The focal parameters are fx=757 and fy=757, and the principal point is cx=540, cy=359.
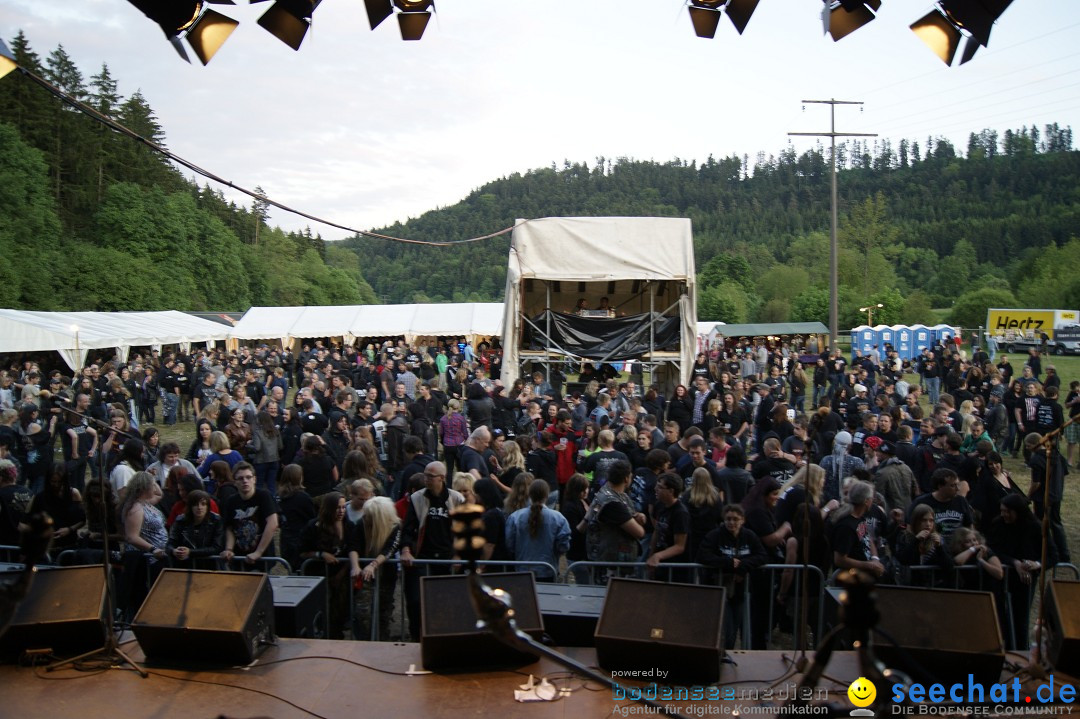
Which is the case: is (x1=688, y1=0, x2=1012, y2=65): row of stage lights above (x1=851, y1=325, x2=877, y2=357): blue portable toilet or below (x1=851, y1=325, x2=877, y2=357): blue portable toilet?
above

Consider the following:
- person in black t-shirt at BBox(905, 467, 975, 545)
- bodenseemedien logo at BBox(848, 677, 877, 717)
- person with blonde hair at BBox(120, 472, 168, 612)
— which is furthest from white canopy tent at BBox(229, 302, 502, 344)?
bodenseemedien logo at BBox(848, 677, 877, 717)

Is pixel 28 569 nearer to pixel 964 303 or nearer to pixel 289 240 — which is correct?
pixel 964 303

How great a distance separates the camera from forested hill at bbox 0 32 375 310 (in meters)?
42.7

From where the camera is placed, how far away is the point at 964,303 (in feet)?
180

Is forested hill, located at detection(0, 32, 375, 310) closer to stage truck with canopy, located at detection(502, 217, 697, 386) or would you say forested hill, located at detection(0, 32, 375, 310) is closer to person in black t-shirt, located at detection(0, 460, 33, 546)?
stage truck with canopy, located at detection(502, 217, 697, 386)

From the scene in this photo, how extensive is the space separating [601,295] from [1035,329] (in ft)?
109

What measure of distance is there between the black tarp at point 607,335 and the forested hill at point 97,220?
35.3 meters

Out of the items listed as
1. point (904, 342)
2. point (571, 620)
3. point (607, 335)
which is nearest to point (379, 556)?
point (571, 620)

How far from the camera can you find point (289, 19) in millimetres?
5406

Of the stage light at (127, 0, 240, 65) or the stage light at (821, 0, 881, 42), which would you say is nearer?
the stage light at (127, 0, 240, 65)

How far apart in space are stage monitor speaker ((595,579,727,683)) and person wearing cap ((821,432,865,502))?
4280 mm

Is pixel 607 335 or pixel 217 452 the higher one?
pixel 607 335

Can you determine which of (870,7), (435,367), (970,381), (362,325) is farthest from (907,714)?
(362,325)

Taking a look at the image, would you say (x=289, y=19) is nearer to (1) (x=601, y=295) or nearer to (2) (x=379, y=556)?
(2) (x=379, y=556)
